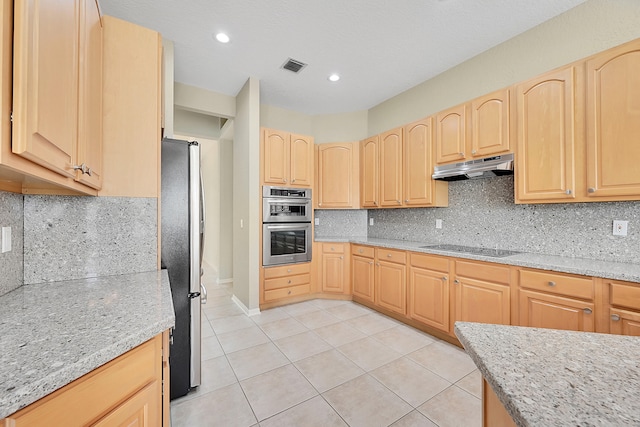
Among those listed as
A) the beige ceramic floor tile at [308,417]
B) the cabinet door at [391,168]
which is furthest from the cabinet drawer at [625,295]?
the cabinet door at [391,168]

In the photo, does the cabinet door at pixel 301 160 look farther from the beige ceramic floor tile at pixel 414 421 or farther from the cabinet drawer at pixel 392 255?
the beige ceramic floor tile at pixel 414 421

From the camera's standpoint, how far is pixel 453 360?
222cm

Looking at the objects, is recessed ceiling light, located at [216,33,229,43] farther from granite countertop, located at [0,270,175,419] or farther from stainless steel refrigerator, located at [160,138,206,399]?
granite countertop, located at [0,270,175,419]

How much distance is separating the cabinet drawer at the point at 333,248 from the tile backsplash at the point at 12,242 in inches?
117

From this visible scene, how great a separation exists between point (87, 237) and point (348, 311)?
281cm

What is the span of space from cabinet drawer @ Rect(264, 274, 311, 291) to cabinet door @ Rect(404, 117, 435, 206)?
1.75m

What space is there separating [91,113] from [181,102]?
2.43 m

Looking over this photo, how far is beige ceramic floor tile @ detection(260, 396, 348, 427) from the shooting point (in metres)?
1.55

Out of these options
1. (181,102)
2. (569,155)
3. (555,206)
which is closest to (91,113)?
(181,102)

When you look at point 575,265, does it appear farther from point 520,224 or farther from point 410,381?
point 410,381

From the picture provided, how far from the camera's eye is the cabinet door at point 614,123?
1685 mm

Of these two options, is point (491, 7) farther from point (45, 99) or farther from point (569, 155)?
point (45, 99)

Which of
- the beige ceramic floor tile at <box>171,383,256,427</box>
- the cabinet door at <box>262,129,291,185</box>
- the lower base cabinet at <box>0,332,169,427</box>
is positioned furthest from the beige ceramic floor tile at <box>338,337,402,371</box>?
the cabinet door at <box>262,129,291,185</box>

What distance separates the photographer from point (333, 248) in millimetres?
3795
